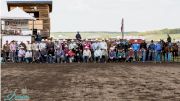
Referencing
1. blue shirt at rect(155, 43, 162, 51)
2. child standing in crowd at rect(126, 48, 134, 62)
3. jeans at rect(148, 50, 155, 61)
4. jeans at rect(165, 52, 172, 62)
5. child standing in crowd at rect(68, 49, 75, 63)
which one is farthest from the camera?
jeans at rect(165, 52, 172, 62)

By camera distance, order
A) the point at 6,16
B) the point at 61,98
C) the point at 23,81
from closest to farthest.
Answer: the point at 61,98 < the point at 23,81 < the point at 6,16

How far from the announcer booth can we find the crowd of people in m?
5.57

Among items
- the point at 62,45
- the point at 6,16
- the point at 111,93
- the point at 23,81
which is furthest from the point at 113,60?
the point at 111,93

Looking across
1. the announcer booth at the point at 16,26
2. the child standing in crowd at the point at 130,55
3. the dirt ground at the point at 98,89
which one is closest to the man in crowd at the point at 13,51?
the announcer booth at the point at 16,26

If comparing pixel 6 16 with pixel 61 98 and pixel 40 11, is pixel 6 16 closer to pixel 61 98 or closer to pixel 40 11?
pixel 40 11

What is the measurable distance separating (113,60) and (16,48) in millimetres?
5607

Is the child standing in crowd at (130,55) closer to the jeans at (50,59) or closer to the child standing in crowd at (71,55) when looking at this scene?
the child standing in crowd at (71,55)

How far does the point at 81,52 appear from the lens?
2858cm

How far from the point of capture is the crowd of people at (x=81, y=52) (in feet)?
92.9

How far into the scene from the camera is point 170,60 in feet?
98.9

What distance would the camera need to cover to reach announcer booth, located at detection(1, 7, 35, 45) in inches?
1356

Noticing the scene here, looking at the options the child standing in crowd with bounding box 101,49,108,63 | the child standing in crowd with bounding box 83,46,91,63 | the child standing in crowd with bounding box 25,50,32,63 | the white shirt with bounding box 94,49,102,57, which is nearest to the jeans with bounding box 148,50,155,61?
the child standing in crowd with bounding box 101,49,108,63

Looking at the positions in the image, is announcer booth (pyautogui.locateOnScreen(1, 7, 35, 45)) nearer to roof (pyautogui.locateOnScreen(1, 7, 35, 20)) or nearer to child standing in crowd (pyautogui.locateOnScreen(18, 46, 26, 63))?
roof (pyautogui.locateOnScreen(1, 7, 35, 20))

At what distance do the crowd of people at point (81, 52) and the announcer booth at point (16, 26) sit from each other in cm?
557
